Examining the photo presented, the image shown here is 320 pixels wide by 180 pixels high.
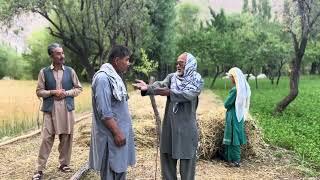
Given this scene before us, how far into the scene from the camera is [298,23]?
16.0 metres

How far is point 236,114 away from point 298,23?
8.72 meters

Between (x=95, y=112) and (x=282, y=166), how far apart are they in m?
4.33

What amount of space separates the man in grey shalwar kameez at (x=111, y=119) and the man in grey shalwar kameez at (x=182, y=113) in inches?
29.8

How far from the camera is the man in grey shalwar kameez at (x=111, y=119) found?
495 cm

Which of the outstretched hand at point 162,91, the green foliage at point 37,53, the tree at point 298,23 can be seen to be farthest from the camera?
the green foliage at point 37,53

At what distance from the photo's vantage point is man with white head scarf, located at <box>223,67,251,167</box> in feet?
26.5

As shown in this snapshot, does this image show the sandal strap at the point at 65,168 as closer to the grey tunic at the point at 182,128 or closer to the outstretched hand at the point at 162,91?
the grey tunic at the point at 182,128

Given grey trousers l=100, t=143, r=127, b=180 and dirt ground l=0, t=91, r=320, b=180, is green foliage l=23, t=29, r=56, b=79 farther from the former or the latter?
grey trousers l=100, t=143, r=127, b=180

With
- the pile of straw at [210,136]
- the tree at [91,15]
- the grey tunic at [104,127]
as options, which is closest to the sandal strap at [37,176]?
the grey tunic at [104,127]

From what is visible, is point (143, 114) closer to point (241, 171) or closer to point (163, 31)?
point (241, 171)

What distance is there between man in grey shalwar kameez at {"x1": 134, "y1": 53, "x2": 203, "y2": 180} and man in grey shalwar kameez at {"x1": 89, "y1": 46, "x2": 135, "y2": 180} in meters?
0.76

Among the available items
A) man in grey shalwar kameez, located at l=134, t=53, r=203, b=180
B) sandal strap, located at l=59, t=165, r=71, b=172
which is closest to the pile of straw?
sandal strap, located at l=59, t=165, r=71, b=172

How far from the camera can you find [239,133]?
326 inches

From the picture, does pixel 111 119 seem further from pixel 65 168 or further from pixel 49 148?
pixel 65 168
